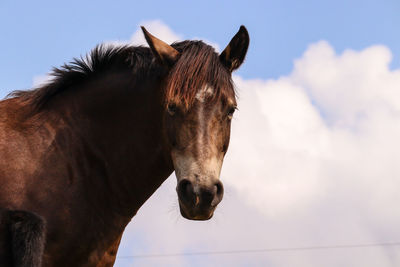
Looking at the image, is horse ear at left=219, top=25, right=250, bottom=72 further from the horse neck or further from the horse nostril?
the horse nostril

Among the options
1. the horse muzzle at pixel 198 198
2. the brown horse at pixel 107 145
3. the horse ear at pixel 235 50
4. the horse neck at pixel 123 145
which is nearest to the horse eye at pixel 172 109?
the brown horse at pixel 107 145

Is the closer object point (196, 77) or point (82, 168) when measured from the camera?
point (196, 77)

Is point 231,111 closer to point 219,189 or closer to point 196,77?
point 196,77

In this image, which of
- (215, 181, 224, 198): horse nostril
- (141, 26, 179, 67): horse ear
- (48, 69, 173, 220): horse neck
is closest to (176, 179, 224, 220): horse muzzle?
(215, 181, 224, 198): horse nostril

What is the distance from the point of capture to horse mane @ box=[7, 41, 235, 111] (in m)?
5.58

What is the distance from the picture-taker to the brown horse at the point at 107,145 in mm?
5309

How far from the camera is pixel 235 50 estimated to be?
6.11 meters

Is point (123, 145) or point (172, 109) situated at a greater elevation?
point (172, 109)

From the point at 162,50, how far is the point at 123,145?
44.6 inches

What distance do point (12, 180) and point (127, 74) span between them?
174 cm

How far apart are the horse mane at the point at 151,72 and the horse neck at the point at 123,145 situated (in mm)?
288

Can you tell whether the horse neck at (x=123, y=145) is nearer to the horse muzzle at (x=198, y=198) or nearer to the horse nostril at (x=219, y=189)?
the horse muzzle at (x=198, y=198)

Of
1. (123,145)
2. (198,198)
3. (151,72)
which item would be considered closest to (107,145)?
(123,145)

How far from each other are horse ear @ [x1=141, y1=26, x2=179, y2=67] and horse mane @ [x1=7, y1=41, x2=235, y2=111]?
0.34ft
